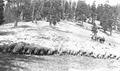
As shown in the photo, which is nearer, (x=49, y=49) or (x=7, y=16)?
(x=49, y=49)

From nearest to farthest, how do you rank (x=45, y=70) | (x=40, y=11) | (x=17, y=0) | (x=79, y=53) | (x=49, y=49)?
(x=45, y=70), (x=49, y=49), (x=79, y=53), (x=17, y=0), (x=40, y=11)

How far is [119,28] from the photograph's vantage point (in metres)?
117

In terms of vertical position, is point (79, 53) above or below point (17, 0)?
below

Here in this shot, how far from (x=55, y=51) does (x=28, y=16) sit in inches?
2442

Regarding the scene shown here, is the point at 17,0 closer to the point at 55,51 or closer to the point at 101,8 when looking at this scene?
the point at 55,51

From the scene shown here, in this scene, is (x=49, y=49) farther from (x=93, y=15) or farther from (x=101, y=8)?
(x=101, y=8)

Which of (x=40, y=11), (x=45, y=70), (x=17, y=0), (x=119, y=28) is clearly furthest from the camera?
(x=119, y=28)

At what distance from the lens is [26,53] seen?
2752 centimetres

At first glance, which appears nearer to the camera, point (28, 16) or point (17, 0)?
point (17, 0)

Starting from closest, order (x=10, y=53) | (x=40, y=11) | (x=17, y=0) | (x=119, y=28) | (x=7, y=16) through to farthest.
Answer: (x=10, y=53) → (x=17, y=0) → (x=40, y=11) → (x=7, y=16) → (x=119, y=28)

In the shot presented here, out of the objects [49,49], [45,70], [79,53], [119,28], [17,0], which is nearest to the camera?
[45,70]

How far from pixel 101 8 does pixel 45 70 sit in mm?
111106

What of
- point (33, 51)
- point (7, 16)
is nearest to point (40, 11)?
point (7, 16)

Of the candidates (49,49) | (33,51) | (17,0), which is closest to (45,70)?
(33,51)
